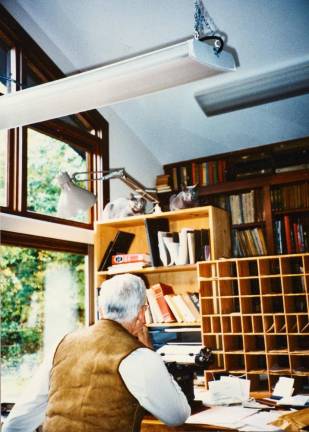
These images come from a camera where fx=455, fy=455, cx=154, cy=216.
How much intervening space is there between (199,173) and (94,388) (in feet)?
12.2

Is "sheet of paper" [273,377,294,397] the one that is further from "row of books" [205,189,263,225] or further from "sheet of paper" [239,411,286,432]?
"row of books" [205,189,263,225]

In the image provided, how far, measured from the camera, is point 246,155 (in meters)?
5.29

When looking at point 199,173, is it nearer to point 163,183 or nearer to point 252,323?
point 163,183

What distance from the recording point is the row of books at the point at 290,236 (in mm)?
4617

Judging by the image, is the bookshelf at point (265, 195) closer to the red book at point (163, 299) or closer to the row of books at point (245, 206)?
the row of books at point (245, 206)

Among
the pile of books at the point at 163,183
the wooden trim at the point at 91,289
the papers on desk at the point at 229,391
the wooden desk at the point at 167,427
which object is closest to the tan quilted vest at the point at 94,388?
the wooden desk at the point at 167,427

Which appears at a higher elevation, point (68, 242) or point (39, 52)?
point (39, 52)

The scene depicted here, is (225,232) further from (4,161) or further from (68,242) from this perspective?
(4,161)

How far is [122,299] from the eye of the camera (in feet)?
6.86

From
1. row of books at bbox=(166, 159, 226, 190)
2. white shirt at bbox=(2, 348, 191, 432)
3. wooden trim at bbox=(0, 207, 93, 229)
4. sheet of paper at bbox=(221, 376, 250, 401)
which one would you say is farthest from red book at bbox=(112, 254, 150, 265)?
white shirt at bbox=(2, 348, 191, 432)

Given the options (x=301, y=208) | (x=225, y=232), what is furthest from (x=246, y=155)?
(x=225, y=232)

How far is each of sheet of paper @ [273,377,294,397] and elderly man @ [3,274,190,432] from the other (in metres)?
1.22

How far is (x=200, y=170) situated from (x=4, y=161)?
239 centimetres

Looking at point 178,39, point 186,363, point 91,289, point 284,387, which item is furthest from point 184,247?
point 178,39
